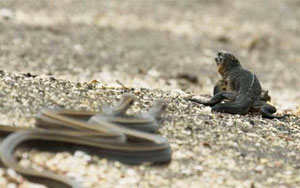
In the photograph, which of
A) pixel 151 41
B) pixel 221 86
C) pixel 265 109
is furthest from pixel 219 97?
pixel 151 41

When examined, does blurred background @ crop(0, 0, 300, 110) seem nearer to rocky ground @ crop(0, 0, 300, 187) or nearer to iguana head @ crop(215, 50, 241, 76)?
rocky ground @ crop(0, 0, 300, 187)

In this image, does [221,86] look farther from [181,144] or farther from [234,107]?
[181,144]

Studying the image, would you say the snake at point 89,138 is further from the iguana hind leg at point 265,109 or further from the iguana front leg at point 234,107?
the iguana hind leg at point 265,109

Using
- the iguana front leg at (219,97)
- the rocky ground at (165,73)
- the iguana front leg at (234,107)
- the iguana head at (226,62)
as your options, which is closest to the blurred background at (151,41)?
the rocky ground at (165,73)

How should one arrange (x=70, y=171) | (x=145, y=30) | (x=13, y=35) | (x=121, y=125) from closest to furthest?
1. (x=70, y=171)
2. (x=121, y=125)
3. (x=13, y=35)
4. (x=145, y=30)

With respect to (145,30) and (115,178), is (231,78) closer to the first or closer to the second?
(115,178)

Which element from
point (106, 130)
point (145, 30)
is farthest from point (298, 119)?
point (145, 30)
